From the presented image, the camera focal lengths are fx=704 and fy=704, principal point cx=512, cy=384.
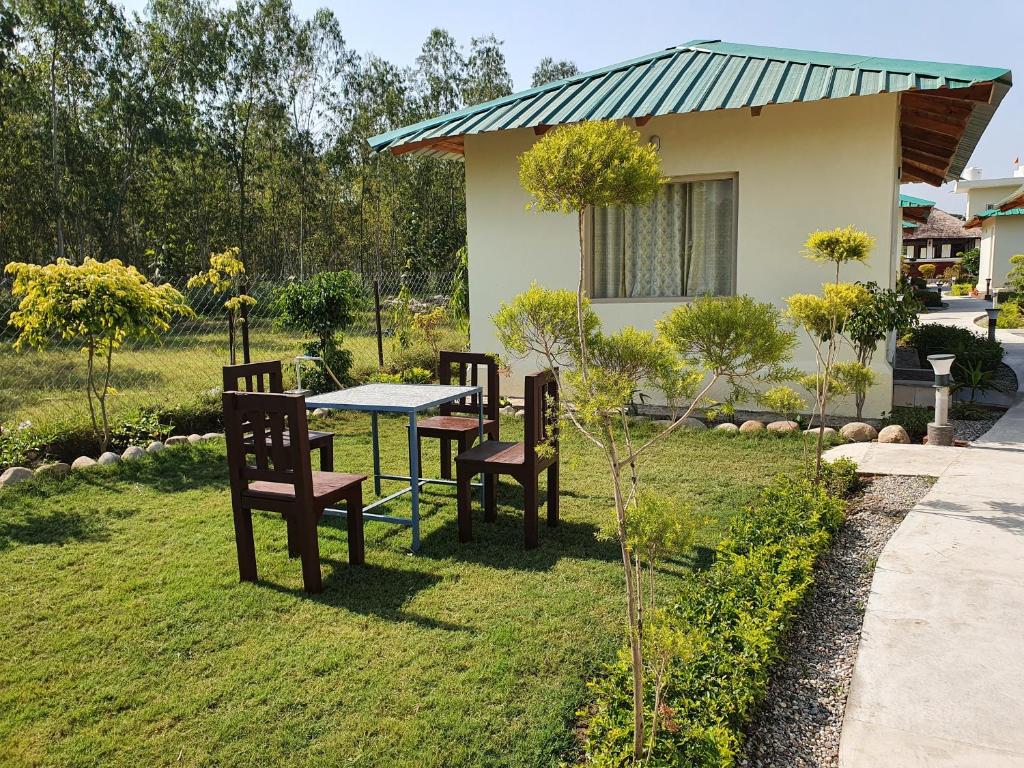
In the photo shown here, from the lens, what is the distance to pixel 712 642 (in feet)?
9.37

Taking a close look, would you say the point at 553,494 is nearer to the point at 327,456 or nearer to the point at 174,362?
the point at 327,456

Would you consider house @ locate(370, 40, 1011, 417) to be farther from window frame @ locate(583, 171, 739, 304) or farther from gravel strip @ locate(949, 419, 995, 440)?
gravel strip @ locate(949, 419, 995, 440)

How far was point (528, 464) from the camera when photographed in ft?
14.1

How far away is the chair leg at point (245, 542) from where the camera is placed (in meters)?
3.77

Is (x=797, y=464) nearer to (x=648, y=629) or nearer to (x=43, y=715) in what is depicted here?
(x=648, y=629)

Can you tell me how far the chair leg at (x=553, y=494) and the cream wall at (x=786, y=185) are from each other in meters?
3.89

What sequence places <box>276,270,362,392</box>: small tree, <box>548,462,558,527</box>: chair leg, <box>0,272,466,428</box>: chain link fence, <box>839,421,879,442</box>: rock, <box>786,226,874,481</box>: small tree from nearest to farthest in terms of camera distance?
<box>548,462,558,527</box>: chair leg < <box>786,226,874,481</box>: small tree < <box>839,421,879,442</box>: rock < <box>0,272,466,428</box>: chain link fence < <box>276,270,362,392</box>: small tree

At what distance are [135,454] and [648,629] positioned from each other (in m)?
5.41

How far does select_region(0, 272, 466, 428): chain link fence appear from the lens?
7.59 meters

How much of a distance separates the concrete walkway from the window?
3634 millimetres

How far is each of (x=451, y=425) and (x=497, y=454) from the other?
85 cm

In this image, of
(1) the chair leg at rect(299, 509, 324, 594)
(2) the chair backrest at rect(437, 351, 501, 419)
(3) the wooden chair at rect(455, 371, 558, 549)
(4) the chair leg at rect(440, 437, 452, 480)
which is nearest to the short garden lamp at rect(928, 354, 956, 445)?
(3) the wooden chair at rect(455, 371, 558, 549)

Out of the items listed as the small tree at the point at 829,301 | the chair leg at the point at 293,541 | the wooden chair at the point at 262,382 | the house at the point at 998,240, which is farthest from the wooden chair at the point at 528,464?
the house at the point at 998,240

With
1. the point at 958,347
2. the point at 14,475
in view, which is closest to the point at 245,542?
the point at 14,475
